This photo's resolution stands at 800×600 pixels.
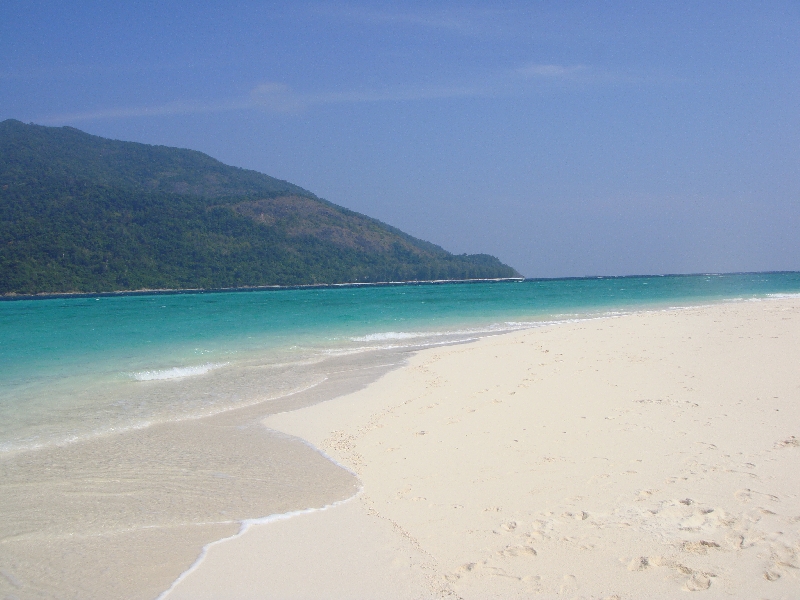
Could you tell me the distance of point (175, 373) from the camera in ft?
40.8

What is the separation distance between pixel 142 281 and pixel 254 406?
73.5m

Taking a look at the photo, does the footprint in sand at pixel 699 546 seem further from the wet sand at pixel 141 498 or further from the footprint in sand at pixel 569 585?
the wet sand at pixel 141 498

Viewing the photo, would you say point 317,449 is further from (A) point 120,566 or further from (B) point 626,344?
(B) point 626,344

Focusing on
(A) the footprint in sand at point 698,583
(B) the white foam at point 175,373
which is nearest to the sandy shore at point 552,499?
(A) the footprint in sand at point 698,583

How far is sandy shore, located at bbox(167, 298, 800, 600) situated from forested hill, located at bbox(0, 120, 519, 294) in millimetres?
69175

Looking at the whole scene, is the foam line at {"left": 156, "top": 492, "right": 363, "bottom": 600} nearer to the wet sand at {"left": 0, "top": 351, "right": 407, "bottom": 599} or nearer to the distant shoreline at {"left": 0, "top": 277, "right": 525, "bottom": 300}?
the wet sand at {"left": 0, "top": 351, "right": 407, "bottom": 599}

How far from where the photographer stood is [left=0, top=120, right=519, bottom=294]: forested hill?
70.2m

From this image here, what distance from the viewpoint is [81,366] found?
1368cm

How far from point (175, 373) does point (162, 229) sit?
80.9 metres

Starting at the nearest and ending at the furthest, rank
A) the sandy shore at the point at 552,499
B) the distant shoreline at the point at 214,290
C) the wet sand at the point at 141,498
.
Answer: the sandy shore at the point at 552,499 < the wet sand at the point at 141,498 < the distant shoreline at the point at 214,290

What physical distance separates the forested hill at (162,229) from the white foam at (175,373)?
6100 cm

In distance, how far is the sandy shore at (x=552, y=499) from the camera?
11.3 ft

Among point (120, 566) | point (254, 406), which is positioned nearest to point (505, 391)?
point (254, 406)

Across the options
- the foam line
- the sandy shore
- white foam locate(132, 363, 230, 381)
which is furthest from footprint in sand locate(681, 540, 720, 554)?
white foam locate(132, 363, 230, 381)
